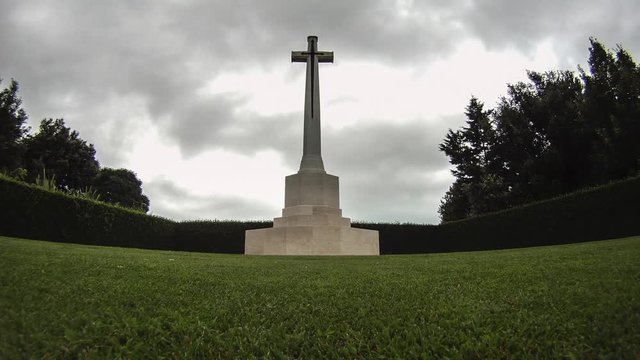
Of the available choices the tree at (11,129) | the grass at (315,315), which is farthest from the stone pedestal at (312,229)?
the tree at (11,129)

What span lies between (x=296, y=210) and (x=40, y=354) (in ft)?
40.4

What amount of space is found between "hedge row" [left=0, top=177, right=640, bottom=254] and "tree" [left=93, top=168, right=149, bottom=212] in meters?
25.2

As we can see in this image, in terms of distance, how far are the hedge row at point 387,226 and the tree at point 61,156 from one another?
816 inches

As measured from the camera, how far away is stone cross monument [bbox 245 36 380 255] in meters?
14.1

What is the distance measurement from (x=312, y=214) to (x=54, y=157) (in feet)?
99.7

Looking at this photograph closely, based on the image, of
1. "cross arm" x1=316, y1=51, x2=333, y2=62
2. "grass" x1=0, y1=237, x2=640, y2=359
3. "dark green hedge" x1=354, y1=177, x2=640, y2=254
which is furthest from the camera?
"cross arm" x1=316, y1=51, x2=333, y2=62

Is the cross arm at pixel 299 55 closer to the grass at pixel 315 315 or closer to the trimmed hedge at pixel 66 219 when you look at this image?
the trimmed hedge at pixel 66 219

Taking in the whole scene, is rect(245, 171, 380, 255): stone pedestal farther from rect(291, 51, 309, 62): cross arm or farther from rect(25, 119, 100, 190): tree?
rect(25, 119, 100, 190): tree

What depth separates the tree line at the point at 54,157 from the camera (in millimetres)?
29531

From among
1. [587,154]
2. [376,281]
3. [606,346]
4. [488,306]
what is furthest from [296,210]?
[587,154]

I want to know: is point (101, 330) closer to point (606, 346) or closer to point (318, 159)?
→ point (606, 346)

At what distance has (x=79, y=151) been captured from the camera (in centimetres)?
3653

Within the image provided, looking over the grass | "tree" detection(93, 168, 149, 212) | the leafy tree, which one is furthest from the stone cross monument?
"tree" detection(93, 168, 149, 212)

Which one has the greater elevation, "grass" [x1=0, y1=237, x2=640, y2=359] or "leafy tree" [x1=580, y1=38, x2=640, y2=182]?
"leafy tree" [x1=580, y1=38, x2=640, y2=182]
